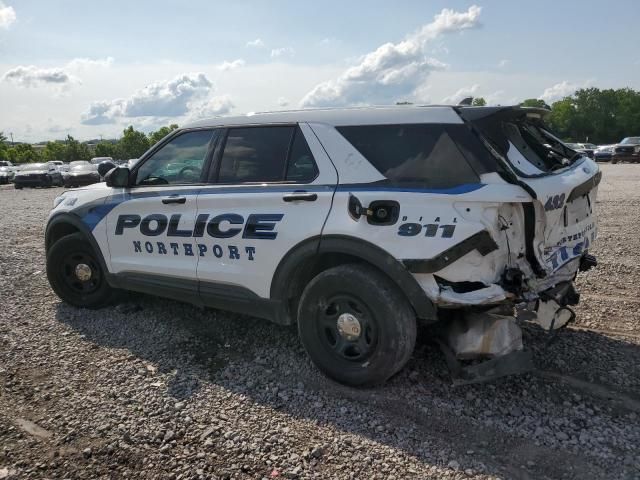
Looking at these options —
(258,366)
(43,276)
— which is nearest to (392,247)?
(258,366)

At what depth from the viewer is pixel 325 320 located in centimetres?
367

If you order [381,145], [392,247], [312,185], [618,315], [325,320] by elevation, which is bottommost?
[618,315]

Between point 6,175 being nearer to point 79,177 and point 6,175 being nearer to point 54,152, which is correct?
point 79,177

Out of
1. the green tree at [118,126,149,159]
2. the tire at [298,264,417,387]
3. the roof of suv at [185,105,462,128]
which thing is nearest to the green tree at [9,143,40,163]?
the green tree at [118,126,149,159]

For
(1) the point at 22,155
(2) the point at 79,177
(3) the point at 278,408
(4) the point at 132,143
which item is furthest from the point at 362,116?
(4) the point at 132,143

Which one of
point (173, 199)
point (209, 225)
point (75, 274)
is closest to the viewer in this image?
point (209, 225)

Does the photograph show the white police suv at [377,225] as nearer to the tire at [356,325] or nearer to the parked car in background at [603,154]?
the tire at [356,325]

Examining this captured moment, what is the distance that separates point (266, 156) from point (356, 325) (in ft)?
4.70

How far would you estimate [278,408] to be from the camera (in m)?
3.45

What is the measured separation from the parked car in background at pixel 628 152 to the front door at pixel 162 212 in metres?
31.4

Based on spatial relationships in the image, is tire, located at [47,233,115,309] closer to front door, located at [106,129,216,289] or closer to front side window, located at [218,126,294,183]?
front door, located at [106,129,216,289]

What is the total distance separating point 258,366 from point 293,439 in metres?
1.01

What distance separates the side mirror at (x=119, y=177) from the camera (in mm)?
4703

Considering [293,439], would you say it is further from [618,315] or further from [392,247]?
[618,315]
